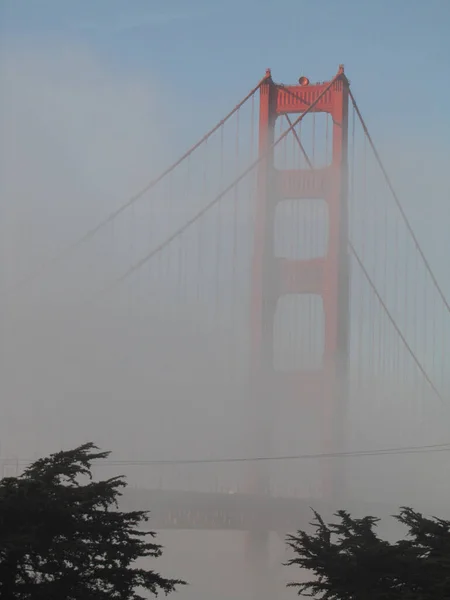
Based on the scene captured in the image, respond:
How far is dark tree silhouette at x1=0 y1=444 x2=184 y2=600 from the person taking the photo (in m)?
8.60

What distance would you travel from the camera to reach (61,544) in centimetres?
873

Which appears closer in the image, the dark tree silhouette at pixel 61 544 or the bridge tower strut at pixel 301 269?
the dark tree silhouette at pixel 61 544

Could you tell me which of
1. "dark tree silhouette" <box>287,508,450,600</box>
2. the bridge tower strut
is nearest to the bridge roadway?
the bridge tower strut

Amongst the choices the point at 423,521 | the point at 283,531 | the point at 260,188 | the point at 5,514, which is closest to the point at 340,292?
the point at 260,188

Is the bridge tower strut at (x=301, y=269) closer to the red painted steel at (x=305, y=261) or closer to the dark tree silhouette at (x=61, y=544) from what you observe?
the red painted steel at (x=305, y=261)

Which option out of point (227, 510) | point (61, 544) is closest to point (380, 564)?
point (61, 544)

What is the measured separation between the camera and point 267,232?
26031mm

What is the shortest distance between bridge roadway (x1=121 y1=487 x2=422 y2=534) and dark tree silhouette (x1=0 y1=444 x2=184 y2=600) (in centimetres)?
1424

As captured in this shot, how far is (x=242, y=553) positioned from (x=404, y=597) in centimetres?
1587

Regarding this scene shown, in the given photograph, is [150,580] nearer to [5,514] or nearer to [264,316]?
[5,514]

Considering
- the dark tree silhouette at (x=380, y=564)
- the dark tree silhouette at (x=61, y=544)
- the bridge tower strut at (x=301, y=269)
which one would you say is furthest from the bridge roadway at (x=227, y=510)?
the dark tree silhouette at (x=61, y=544)

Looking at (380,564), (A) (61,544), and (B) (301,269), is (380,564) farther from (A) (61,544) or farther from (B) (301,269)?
(B) (301,269)

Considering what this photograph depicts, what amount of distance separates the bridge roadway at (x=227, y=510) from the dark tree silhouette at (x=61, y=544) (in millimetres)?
14243

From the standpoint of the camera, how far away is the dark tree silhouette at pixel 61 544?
8.60m
